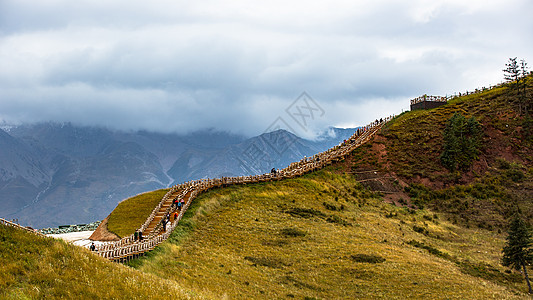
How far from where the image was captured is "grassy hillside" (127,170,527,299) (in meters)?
32.0

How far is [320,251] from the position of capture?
4059 cm

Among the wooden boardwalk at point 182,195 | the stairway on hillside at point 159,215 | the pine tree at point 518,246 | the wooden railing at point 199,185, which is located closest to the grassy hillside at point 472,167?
the wooden railing at point 199,185

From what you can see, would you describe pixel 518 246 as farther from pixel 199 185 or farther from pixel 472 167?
pixel 472 167

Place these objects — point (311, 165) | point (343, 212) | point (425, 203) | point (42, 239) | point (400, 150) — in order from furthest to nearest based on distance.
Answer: point (400, 150) → point (311, 165) → point (425, 203) → point (343, 212) → point (42, 239)

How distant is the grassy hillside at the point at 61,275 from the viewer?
65.3ft

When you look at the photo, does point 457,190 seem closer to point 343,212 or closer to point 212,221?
point 343,212

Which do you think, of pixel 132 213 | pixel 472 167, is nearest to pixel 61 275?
Result: pixel 132 213

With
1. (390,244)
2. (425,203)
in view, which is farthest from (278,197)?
(425,203)

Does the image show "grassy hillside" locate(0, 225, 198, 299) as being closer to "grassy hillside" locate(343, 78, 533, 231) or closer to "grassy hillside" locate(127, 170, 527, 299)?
"grassy hillside" locate(127, 170, 527, 299)

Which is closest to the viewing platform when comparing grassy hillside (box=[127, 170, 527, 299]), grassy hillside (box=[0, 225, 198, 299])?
grassy hillside (box=[127, 170, 527, 299])

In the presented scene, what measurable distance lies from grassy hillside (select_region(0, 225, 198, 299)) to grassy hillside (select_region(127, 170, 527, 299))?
6445 mm

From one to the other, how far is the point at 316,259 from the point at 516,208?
42.2 m

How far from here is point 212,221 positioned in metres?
48.0

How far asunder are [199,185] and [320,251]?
21454 mm
